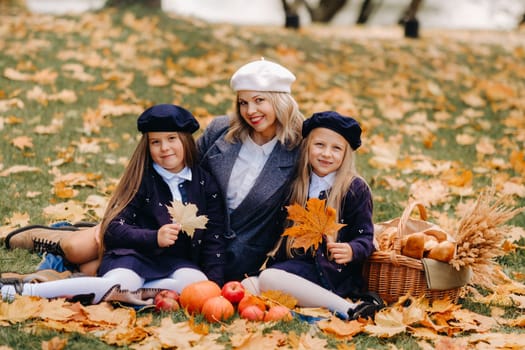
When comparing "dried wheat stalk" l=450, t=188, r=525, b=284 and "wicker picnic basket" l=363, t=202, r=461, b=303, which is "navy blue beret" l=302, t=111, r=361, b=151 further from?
"dried wheat stalk" l=450, t=188, r=525, b=284

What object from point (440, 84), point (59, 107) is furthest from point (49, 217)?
point (440, 84)

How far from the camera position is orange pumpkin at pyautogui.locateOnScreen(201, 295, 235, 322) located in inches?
121

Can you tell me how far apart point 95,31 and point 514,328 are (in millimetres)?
7664

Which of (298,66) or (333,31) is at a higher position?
(333,31)

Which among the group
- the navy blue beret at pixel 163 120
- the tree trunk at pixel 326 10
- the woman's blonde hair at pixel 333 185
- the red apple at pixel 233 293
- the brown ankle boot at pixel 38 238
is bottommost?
the red apple at pixel 233 293

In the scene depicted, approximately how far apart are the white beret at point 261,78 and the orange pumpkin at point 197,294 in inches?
45.0

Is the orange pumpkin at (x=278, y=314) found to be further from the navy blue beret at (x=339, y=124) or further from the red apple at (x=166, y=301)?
the navy blue beret at (x=339, y=124)

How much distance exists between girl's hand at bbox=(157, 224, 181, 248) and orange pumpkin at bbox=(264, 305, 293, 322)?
0.61 metres

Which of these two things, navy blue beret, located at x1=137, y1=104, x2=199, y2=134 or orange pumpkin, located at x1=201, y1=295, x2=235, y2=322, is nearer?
orange pumpkin, located at x1=201, y1=295, x2=235, y2=322

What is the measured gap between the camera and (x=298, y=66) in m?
9.00

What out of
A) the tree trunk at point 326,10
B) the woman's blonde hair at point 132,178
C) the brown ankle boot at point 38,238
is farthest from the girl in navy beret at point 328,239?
the tree trunk at point 326,10

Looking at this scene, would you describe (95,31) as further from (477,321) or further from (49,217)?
(477,321)

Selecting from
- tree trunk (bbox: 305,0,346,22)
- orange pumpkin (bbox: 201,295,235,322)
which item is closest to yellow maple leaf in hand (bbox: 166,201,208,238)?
orange pumpkin (bbox: 201,295,235,322)

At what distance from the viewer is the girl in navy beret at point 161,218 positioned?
3.42m
